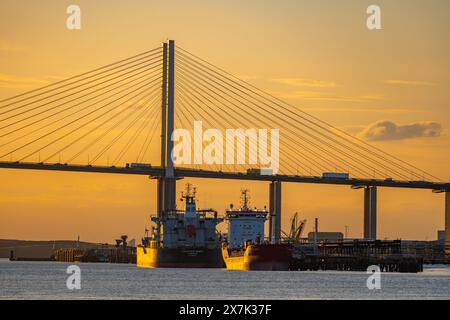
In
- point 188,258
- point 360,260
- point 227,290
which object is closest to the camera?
point 227,290

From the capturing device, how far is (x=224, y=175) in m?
128

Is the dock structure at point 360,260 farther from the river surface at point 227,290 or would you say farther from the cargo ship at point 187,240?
the river surface at point 227,290

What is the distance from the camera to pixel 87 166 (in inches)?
4737

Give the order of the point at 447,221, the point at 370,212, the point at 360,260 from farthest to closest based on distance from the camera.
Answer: the point at 447,221
the point at 370,212
the point at 360,260

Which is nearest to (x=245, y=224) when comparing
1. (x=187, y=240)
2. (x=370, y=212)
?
(x=187, y=240)

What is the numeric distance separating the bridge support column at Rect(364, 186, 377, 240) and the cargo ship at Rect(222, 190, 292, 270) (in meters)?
29.3

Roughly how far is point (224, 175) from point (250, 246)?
1298 inches

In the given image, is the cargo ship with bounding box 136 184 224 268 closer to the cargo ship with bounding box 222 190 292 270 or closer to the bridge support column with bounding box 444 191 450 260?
the cargo ship with bounding box 222 190 292 270

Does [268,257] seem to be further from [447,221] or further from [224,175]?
[447,221]

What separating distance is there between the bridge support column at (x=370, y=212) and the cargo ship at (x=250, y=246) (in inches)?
1153

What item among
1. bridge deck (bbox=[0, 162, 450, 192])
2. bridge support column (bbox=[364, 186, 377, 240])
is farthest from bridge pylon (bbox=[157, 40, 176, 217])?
bridge support column (bbox=[364, 186, 377, 240])

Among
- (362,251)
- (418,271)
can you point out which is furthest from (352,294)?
(362,251)

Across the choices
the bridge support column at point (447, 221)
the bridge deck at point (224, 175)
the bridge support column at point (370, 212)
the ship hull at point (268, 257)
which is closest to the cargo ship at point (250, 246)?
the ship hull at point (268, 257)
